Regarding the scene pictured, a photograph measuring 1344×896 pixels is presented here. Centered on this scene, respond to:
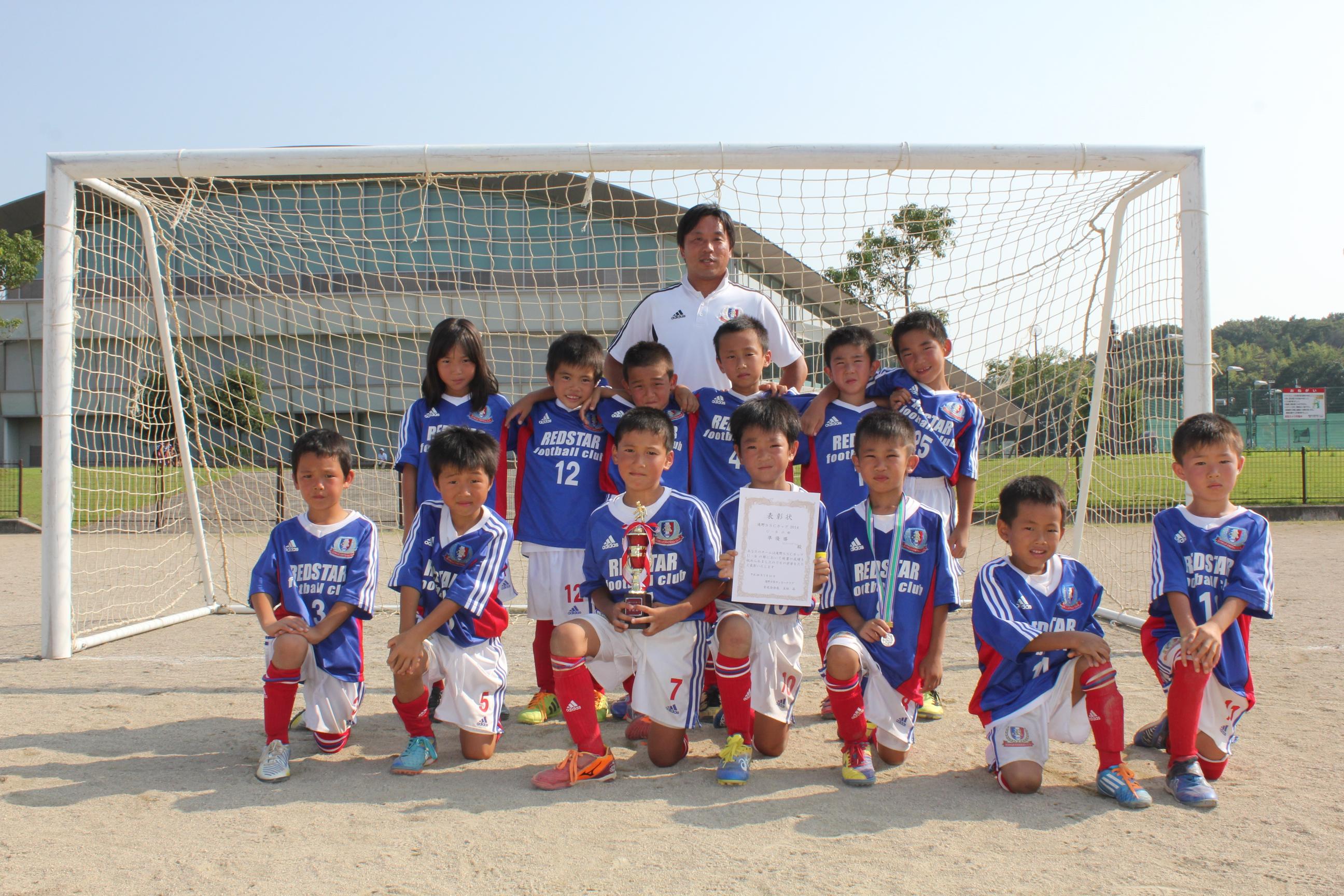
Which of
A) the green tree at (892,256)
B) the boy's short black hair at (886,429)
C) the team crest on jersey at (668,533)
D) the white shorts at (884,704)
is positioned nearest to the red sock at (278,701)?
the team crest on jersey at (668,533)

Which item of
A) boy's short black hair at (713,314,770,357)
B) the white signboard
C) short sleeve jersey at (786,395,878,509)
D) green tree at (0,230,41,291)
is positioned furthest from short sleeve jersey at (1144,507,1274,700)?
the white signboard

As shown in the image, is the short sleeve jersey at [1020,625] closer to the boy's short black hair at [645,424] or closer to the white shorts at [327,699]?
the boy's short black hair at [645,424]

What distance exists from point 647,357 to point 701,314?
0.46m

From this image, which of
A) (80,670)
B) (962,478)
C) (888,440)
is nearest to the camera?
(888,440)

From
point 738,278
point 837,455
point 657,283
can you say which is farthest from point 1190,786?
point 657,283

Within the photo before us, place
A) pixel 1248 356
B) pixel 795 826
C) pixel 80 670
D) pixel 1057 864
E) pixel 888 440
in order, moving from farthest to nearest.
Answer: pixel 1248 356 → pixel 80 670 → pixel 888 440 → pixel 795 826 → pixel 1057 864

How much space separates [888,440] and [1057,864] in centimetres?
136

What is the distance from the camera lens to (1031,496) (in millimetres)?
2910

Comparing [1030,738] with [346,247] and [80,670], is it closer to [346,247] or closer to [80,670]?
[80,670]

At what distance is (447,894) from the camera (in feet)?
6.88

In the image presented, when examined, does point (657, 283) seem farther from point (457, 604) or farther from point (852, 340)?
point (457, 604)

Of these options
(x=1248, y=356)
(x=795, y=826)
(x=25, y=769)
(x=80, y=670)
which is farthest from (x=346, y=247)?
(x=1248, y=356)

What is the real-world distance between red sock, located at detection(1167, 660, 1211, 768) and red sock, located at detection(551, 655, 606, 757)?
6.05ft

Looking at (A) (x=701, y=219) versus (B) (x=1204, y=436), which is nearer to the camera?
(B) (x=1204, y=436)
